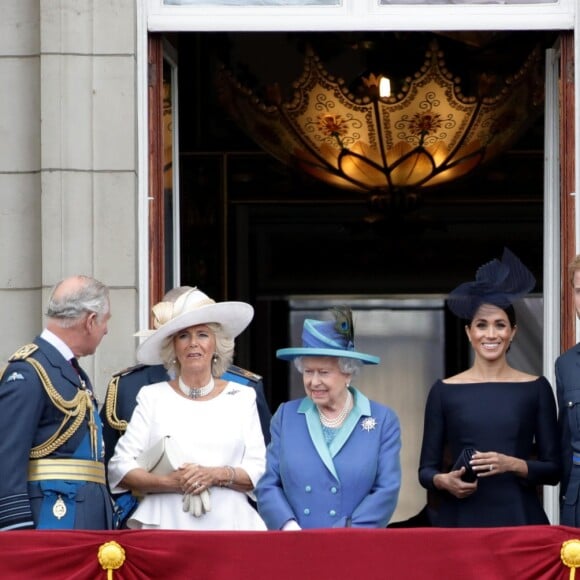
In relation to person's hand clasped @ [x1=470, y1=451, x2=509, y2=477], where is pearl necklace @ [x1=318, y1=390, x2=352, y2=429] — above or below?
above

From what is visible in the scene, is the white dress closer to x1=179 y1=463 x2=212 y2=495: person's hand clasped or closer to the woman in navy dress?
x1=179 y1=463 x2=212 y2=495: person's hand clasped

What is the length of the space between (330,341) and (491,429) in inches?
28.8

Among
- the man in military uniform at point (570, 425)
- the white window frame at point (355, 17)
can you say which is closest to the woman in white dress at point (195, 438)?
the man in military uniform at point (570, 425)

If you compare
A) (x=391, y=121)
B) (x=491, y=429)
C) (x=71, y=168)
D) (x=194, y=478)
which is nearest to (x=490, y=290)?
(x=491, y=429)

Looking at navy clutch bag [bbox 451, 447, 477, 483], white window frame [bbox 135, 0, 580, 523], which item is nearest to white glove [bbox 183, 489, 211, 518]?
navy clutch bag [bbox 451, 447, 477, 483]

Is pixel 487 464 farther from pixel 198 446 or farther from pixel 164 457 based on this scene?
pixel 164 457

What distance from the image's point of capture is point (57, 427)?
639cm

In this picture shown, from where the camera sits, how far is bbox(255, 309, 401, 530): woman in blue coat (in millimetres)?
6438

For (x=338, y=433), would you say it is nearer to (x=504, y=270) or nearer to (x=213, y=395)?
(x=213, y=395)

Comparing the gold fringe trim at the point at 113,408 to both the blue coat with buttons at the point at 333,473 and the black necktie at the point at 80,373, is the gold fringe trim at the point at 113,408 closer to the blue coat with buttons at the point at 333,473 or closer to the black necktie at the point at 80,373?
the black necktie at the point at 80,373

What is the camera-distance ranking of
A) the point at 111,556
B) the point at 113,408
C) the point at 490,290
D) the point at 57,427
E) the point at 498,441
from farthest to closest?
the point at 113,408 → the point at 490,290 → the point at 498,441 → the point at 57,427 → the point at 111,556

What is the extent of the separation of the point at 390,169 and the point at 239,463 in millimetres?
6050

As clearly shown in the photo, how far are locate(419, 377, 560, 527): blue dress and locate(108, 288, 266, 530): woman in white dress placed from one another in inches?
27.3

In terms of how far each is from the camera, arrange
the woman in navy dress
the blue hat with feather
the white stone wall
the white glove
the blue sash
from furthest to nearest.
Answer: the white stone wall
the woman in navy dress
the white glove
the blue hat with feather
the blue sash
